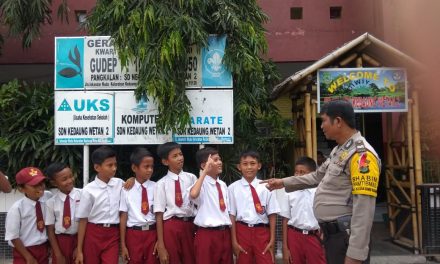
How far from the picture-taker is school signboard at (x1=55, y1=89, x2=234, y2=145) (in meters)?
5.91

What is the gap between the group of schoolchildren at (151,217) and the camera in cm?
432

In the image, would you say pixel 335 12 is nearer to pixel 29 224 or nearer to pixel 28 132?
pixel 28 132

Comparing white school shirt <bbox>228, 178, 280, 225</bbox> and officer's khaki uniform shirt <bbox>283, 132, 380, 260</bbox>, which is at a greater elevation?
officer's khaki uniform shirt <bbox>283, 132, 380, 260</bbox>

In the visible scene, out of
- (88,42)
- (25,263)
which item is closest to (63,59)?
(88,42)

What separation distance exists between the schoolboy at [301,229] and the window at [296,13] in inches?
229

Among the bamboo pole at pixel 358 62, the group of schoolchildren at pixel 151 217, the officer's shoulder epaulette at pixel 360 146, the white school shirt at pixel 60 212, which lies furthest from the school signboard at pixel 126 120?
the officer's shoulder epaulette at pixel 360 146

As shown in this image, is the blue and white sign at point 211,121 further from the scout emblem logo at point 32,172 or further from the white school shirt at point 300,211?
the scout emblem logo at point 32,172

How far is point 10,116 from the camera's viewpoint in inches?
268

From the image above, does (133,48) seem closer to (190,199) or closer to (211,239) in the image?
(190,199)

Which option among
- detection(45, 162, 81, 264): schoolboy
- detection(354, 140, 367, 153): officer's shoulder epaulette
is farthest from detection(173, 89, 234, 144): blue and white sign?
detection(354, 140, 367, 153): officer's shoulder epaulette

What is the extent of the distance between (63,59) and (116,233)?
9.10 ft

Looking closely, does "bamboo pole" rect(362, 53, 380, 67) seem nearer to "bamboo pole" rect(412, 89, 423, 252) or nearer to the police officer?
"bamboo pole" rect(412, 89, 423, 252)

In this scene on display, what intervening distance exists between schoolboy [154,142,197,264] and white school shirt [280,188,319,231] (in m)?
1.10

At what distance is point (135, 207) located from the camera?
4.57 meters
